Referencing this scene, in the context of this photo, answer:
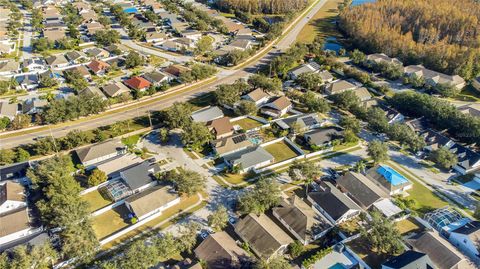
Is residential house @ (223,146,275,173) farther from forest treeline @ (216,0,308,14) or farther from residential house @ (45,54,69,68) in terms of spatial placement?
forest treeline @ (216,0,308,14)

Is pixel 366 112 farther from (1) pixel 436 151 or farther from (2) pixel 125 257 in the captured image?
(2) pixel 125 257

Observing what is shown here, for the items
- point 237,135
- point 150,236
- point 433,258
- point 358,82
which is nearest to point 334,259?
point 433,258

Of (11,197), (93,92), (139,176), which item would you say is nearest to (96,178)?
(139,176)

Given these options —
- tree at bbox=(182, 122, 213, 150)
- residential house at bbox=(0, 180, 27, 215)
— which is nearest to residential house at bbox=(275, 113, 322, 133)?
tree at bbox=(182, 122, 213, 150)

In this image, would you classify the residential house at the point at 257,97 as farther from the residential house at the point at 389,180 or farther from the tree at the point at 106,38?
the tree at the point at 106,38

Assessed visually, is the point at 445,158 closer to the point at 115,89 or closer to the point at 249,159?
the point at 249,159
